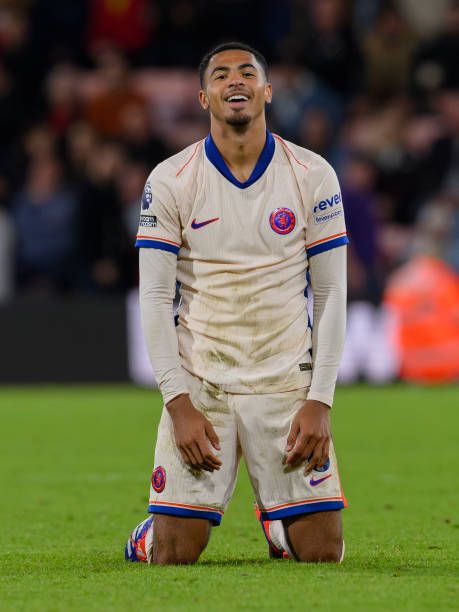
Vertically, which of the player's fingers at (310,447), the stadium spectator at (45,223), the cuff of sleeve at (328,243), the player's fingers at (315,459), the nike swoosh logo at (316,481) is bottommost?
the nike swoosh logo at (316,481)

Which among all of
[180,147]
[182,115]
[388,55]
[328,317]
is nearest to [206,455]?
[328,317]

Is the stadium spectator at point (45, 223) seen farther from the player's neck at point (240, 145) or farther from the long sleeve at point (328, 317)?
the long sleeve at point (328, 317)

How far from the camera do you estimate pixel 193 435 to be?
5.52m

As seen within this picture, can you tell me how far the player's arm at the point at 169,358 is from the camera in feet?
18.2

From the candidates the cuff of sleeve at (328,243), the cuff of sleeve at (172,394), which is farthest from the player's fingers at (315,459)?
the cuff of sleeve at (328,243)

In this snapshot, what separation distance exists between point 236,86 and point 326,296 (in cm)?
83

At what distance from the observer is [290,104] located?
654 inches

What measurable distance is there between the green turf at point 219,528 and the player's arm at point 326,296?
0.58m

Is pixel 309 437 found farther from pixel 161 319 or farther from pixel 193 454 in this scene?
pixel 161 319

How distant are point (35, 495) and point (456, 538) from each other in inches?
99.7

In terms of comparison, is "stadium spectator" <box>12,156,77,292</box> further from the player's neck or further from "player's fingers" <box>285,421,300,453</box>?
"player's fingers" <box>285,421,300,453</box>

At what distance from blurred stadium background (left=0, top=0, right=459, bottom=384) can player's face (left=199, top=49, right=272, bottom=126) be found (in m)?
9.05

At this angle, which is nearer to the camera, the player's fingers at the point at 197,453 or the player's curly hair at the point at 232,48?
the player's fingers at the point at 197,453

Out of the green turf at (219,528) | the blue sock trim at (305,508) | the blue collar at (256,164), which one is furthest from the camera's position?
the blue collar at (256,164)
